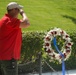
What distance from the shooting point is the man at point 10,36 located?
18.1 feet

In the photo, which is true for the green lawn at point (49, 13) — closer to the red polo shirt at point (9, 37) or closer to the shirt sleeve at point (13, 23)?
the red polo shirt at point (9, 37)

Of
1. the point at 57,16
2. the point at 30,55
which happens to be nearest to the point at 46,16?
the point at 57,16

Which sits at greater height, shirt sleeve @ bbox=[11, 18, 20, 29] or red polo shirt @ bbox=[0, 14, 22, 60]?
shirt sleeve @ bbox=[11, 18, 20, 29]

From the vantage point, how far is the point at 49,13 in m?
16.1

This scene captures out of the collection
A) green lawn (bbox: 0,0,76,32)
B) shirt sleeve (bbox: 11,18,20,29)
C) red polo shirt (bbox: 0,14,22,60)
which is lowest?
green lawn (bbox: 0,0,76,32)

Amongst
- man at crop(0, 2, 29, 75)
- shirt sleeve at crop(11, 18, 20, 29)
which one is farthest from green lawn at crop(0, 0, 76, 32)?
shirt sleeve at crop(11, 18, 20, 29)

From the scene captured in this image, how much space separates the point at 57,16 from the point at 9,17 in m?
10.2

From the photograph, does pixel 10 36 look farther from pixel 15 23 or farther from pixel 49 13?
pixel 49 13

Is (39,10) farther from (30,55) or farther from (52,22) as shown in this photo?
(30,55)

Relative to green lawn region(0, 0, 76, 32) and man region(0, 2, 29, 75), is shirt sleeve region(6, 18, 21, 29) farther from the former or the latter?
green lawn region(0, 0, 76, 32)

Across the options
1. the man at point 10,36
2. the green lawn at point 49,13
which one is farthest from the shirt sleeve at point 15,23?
the green lawn at point 49,13

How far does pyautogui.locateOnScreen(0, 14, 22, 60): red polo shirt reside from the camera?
18.1 feet

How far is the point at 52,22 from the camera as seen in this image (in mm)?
14547

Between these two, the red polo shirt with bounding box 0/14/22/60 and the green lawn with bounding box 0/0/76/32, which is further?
the green lawn with bounding box 0/0/76/32
